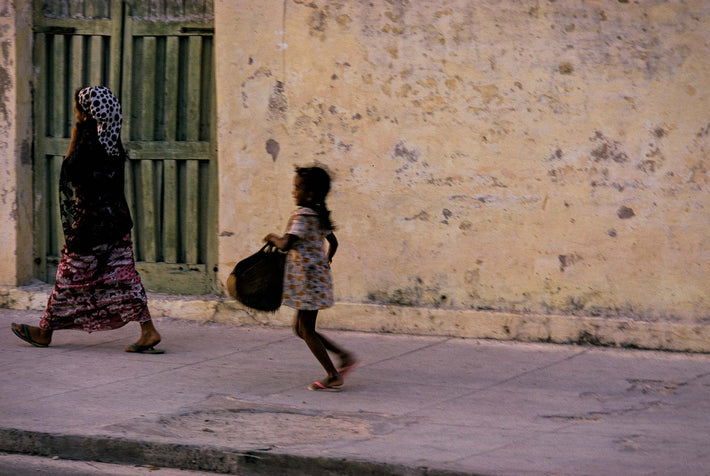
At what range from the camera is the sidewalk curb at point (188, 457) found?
199 inches

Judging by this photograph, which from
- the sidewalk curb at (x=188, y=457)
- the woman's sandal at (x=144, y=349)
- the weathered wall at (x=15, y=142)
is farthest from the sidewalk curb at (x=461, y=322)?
the sidewalk curb at (x=188, y=457)

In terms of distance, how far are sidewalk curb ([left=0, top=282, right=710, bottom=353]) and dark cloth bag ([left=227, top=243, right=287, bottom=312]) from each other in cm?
199

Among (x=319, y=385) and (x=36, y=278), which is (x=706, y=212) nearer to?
(x=319, y=385)

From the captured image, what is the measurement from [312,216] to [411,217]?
2020mm

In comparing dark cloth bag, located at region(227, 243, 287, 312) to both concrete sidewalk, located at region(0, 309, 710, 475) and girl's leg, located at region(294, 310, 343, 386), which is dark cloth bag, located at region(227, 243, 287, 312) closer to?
girl's leg, located at region(294, 310, 343, 386)

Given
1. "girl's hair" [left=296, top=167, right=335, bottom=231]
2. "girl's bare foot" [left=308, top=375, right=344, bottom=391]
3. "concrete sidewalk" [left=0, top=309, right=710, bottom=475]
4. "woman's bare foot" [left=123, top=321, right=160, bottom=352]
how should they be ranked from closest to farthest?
"concrete sidewalk" [left=0, top=309, right=710, bottom=475] < "girl's hair" [left=296, top=167, right=335, bottom=231] < "girl's bare foot" [left=308, top=375, right=344, bottom=391] < "woman's bare foot" [left=123, top=321, right=160, bottom=352]

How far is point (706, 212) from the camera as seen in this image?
741cm

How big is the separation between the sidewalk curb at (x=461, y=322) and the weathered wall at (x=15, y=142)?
1.01 ft

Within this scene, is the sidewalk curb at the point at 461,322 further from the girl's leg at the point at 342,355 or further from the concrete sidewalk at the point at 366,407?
the girl's leg at the point at 342,355

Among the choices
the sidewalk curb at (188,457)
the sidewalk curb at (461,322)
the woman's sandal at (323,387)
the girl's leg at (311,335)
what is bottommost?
the sidewalk curb at (188,457)

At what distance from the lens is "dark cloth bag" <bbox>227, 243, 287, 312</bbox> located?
628cm

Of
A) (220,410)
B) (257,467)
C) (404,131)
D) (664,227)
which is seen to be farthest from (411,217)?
(257,467)

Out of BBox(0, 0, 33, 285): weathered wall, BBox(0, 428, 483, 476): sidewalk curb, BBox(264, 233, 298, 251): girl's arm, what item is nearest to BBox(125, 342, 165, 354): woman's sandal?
BBox(264, 233, 298, 251): girl's arm

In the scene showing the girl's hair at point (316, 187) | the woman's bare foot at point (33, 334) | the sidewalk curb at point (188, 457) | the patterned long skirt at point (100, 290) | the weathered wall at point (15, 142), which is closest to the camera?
the sidewalk curb at point (188, 457)
